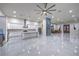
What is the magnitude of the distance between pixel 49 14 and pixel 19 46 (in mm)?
1071

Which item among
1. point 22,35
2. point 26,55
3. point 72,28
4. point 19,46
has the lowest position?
point 26,55

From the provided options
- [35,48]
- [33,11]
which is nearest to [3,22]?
[33,11]

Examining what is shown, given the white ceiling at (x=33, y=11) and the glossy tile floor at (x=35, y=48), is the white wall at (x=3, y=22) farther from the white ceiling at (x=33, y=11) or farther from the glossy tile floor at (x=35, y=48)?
the glossy tile floor at (x=35, y=48)

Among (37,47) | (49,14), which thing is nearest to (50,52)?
(37,47)

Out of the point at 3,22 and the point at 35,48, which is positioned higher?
the point at 3,22

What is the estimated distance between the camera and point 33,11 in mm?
2359

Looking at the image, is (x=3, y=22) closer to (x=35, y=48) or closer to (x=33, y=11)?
(x=33, y=11)

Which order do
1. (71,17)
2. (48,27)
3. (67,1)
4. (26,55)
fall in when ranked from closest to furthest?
(67,1), (26,55), (71,17), (48,27)

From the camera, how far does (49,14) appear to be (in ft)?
7.79

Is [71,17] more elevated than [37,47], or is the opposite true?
[71,17]

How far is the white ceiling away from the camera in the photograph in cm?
210

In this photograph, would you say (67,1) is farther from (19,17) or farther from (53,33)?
(19,17)

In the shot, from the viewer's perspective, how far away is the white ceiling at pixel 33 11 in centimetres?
210

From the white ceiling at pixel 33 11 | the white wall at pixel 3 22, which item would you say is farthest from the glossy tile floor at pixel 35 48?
the white ceiling at pixel 33 11
